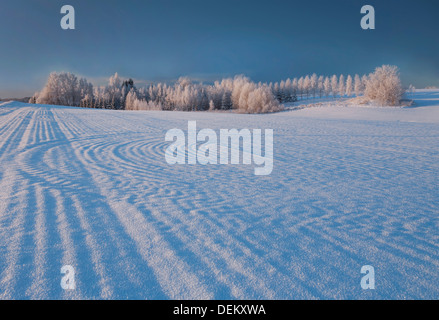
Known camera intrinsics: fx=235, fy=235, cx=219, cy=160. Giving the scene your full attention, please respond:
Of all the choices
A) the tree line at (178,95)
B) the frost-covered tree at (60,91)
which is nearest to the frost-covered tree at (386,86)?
the tree line at (178,95)

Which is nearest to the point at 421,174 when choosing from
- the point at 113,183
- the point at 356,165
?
the point at 356,165

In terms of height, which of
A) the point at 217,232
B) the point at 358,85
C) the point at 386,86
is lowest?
the point at 217,232

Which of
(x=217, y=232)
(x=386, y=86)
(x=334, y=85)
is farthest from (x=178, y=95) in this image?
(x=217, y=232)

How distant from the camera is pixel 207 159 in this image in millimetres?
6461

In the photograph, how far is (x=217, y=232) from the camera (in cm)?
273

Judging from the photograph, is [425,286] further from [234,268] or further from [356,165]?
[356,165]

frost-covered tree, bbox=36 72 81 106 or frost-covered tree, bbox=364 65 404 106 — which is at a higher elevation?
frost-covered tree, bbox=36 72 81 106

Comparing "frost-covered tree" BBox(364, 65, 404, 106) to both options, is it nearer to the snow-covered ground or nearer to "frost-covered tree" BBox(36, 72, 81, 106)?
the snow-covered ground

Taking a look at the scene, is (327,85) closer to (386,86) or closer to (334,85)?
(334,85)

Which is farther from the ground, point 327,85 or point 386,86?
point 327,85

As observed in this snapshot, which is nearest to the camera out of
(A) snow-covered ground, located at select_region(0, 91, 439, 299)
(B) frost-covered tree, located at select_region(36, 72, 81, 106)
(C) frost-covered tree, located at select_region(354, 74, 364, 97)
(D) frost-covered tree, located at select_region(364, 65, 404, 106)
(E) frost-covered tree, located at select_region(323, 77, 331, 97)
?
(A) snow-covered ground, located at select_region(0, 91, 439, 299)

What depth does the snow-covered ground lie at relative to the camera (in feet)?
6.42

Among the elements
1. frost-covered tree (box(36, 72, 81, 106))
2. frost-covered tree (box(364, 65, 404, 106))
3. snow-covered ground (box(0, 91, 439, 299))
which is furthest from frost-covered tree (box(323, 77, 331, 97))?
snow-covered ground (box(0, 91, 439, 299))
